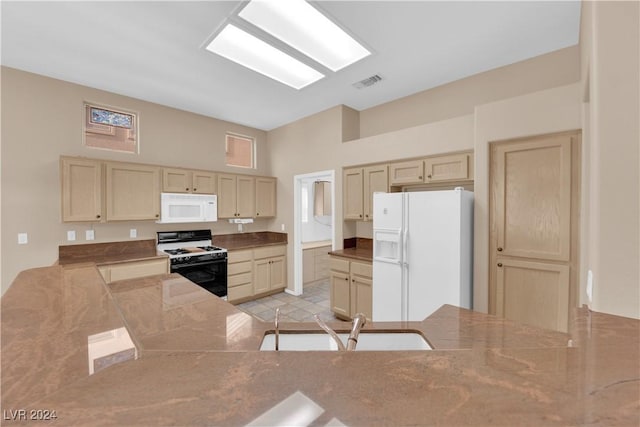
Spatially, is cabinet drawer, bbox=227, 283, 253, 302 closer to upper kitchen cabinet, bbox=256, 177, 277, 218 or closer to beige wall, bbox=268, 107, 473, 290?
beige wall, bbox=268, 107, 473, 290

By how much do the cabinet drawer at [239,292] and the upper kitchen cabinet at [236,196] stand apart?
1138mm

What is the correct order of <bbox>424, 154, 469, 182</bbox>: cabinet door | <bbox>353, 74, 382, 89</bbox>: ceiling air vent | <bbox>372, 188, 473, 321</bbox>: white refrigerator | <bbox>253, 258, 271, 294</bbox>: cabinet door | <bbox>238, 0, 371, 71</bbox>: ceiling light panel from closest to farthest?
<bbox>238, 0, 371, 71</bbox>: ceiling light panel
<bbox>372, 188, 473, 321</bbox>: white refrigerator
<bbox>424, 154, 469, 182</bbox>: cabinet door
<bbox>353, 74, 382, 89</bbox>: ceiling air vent
<bbox>253, 258, 271, 294</bbox>: cabinet door

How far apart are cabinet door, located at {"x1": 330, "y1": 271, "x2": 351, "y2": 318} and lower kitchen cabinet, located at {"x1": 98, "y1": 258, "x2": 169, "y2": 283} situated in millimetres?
2169

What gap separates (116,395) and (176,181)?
12.2ft

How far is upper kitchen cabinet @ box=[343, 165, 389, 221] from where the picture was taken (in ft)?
11.5

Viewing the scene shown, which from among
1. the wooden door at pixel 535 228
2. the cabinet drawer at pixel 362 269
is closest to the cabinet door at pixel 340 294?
the cabinet drawer at pixel 362 269

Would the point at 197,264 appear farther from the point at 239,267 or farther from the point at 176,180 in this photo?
the point at 176,180

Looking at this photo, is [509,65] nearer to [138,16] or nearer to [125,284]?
[138,16]

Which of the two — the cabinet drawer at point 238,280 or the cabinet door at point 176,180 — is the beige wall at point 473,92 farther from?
the cabinet drawer at point 238,280

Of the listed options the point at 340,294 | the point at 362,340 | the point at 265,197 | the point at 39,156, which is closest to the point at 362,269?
the point at 340,294

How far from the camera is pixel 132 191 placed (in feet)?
11.0

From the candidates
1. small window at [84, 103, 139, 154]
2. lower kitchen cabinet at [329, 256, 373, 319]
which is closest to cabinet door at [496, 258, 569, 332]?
lower kitchen cabinet at [329, 256, 373, 319]

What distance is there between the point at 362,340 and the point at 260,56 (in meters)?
2.49

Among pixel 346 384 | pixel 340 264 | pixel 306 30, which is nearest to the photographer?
pixel 346 384
